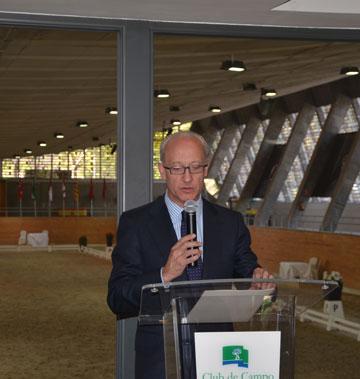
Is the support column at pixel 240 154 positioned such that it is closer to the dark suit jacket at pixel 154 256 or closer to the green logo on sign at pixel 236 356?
the dark suit jacket at pixel 154 256

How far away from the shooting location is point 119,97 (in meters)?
3.99

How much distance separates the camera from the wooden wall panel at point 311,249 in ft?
50.4

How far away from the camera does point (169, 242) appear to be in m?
2.58

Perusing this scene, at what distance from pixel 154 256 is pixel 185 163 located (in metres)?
0.33

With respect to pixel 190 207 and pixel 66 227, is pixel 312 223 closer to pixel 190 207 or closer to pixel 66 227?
pixel 66 227

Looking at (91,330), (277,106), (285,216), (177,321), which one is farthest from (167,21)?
(285,216)

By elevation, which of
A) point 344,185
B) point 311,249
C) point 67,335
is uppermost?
point 344,185

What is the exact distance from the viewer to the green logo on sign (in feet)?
6.43

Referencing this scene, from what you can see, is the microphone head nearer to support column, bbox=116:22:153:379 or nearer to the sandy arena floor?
the sandy arena floor

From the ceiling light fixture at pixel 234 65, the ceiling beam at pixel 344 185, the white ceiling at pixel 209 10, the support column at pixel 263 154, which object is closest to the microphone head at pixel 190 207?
the white ceiling at pixel 209 10

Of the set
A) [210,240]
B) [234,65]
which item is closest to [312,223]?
[234,65]

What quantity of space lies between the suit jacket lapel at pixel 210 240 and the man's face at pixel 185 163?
19 centimetres

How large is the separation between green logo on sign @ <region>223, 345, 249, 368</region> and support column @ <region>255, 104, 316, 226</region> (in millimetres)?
24997

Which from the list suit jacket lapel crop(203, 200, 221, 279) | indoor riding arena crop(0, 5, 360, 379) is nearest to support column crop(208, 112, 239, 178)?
indoor riding arena crop(0, 5, 360, 379)
